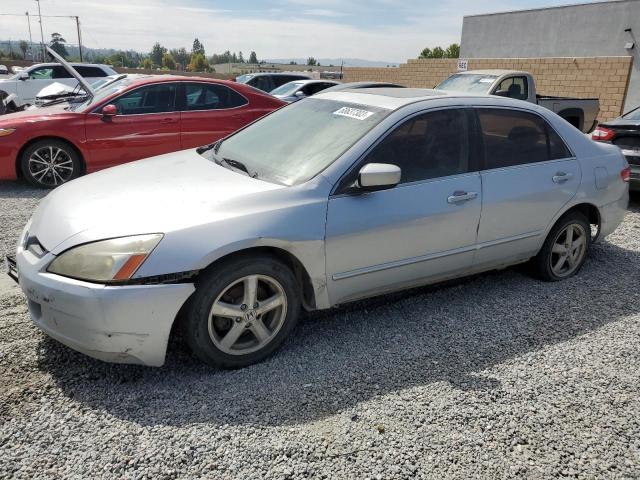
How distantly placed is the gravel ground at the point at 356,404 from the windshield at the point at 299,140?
3.57 feet

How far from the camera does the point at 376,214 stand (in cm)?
331

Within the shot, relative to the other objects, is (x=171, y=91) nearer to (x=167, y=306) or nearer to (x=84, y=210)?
(x=84, y=210)

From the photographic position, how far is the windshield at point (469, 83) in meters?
10.9

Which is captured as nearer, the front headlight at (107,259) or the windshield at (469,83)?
the front headlight at (107,259)

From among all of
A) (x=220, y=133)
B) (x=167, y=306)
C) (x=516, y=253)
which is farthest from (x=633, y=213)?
(x=167, y=306)

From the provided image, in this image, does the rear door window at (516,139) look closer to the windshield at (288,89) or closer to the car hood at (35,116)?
the car hood at (35,116)

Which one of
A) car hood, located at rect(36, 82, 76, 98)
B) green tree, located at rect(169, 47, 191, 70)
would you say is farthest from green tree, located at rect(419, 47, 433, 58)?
green tree, located at rect(169, 47, 191, 70)

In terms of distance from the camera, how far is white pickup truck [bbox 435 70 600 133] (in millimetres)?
10766

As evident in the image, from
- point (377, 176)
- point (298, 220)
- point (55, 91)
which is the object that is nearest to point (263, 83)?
point (55, 91)

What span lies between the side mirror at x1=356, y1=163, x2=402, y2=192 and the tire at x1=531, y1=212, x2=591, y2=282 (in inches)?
73.4

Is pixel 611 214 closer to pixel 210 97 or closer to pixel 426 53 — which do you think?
pixel 210 97

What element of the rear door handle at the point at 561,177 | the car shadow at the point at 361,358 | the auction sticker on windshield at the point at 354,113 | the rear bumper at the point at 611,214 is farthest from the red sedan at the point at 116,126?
the rear bumper at the point at 611,214

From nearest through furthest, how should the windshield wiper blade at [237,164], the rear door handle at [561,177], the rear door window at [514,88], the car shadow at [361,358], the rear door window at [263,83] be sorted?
the car shadow at [361,358], the windshield wiper blade at [237,164], the rear door handle at [561,177], the rear door window at [514,88], the rear door window at [263,83]

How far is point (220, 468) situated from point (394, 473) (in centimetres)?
77
